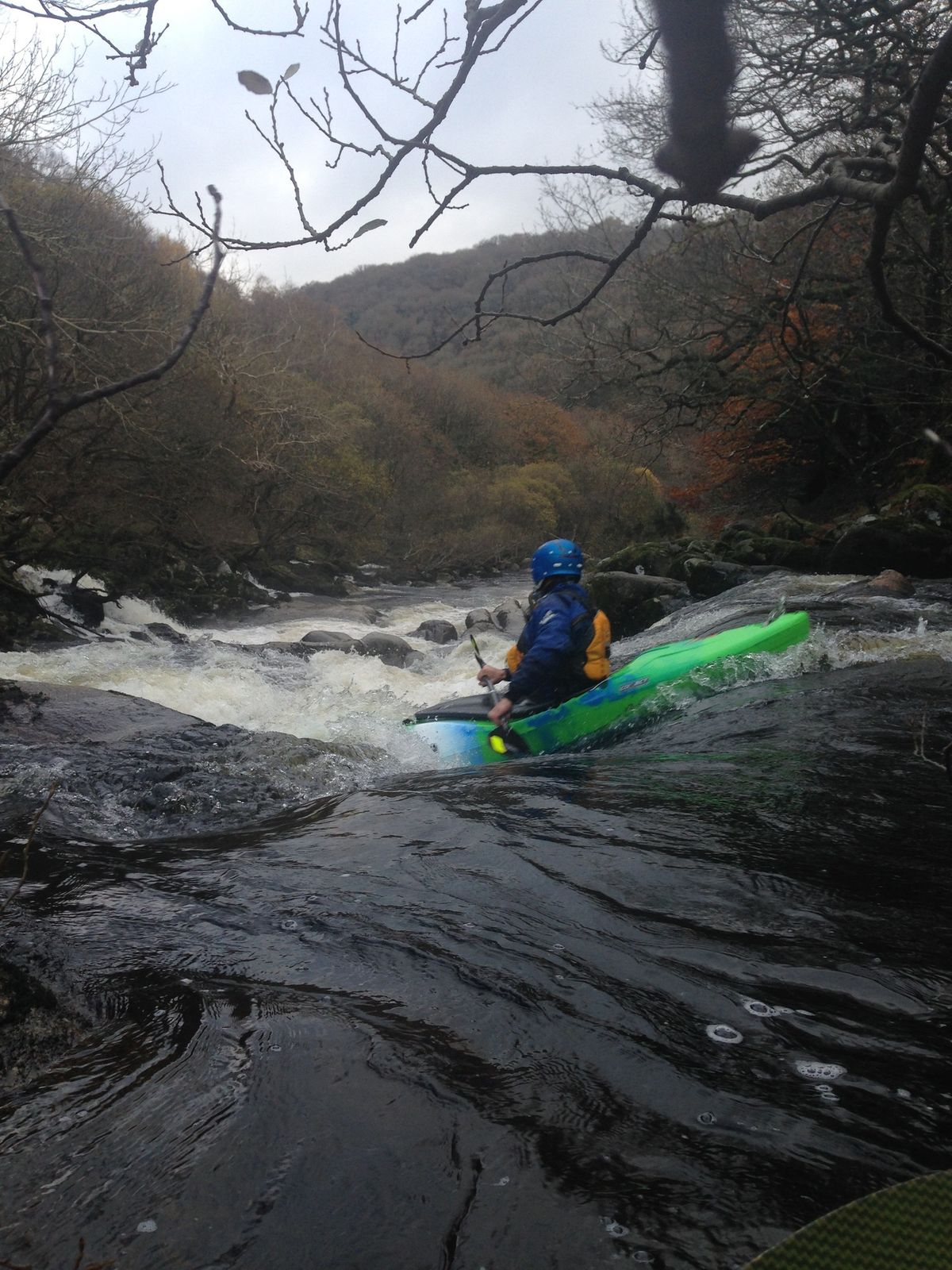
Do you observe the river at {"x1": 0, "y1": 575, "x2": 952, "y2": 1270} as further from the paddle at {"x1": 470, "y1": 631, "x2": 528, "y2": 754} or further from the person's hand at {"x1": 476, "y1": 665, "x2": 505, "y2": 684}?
the person's hand at {"x1": 476, "y1": 665, "x2": 505, "y2": 684}

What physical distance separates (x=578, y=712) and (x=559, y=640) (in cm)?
48

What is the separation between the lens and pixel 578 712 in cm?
556

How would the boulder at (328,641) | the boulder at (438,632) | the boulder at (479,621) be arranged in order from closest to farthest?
the boulder at (328,641) → the boulder at (438,632) → the boulder at (479,621)

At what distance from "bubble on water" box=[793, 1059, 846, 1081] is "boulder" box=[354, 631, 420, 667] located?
9.64m

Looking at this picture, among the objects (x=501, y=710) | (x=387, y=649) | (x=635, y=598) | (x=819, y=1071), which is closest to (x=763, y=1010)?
(x=819, y=1071)

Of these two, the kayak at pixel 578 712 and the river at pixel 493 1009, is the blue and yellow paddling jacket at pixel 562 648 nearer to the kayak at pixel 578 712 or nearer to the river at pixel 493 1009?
the kayak at pixel 578 712

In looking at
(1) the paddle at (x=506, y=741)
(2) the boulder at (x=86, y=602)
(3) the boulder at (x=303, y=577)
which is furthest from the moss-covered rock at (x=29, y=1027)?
(3) the boulder at (x=303, y=577)

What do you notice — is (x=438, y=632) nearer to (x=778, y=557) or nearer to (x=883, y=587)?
(x=778, y=557)

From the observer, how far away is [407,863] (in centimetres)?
336

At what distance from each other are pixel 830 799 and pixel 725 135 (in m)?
2.46

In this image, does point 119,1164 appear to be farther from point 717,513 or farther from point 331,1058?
point 717,513

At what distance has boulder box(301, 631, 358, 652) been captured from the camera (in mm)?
11805

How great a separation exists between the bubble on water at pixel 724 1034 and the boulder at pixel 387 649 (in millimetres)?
9450

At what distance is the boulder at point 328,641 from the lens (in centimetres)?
1180
